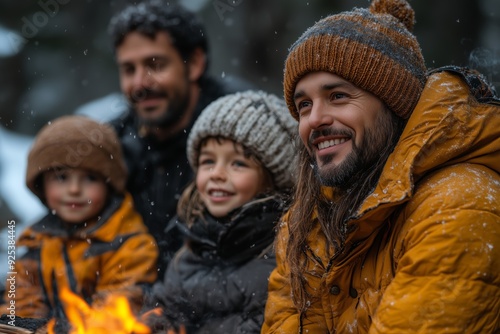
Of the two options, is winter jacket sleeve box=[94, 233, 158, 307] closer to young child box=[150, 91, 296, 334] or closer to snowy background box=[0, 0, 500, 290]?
young child box=[150, 91, 296, 334]

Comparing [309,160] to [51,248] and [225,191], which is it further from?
[51,248]

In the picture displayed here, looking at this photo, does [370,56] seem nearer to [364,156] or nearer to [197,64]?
[364,156]

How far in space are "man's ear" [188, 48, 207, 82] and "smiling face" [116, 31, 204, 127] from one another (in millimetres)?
71

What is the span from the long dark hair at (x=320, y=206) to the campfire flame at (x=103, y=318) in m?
0.81

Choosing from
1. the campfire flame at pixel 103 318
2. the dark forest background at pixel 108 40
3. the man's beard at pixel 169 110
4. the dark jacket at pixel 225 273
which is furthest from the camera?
the dark forest background at pixel 108 40

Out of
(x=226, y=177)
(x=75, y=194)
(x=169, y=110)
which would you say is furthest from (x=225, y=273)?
(x=169, y=110)

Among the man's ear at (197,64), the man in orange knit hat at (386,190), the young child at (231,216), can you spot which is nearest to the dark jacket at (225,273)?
the young child at (231,216)

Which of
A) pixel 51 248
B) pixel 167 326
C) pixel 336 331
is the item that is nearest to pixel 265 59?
pixel 51 248

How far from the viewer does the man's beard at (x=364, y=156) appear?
2490mm

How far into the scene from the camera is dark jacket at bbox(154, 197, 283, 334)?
3.19 m

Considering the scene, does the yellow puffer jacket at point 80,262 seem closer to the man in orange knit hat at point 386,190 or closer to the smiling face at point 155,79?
the smiling face at point 155,79

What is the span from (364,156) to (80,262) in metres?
2.08

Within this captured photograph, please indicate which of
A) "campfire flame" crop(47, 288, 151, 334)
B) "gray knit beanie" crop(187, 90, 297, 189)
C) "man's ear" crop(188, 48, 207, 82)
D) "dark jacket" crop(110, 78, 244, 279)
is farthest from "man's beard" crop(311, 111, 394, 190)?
"man's ear" crop(188, 48, 207, 82)

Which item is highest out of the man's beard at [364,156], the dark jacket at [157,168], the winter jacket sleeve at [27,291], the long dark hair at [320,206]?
the man's beard at [364,156]
